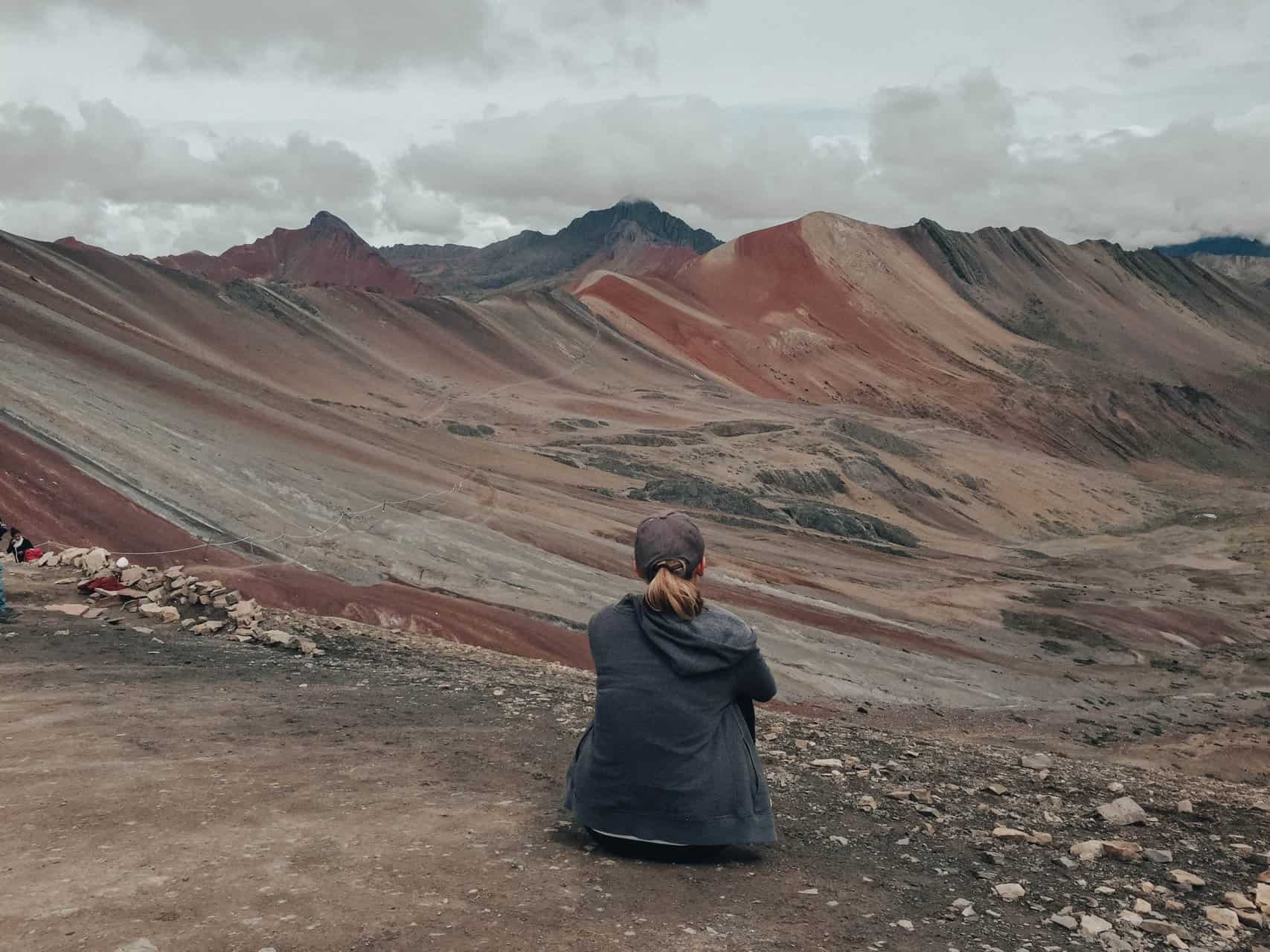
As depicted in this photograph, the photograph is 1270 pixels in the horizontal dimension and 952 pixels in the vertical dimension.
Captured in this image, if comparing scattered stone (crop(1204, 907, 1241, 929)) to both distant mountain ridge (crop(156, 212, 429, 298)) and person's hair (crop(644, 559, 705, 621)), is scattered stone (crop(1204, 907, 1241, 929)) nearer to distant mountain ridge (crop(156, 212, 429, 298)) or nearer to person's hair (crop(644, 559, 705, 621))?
person's hair (crop(644, 559, 705, 621))

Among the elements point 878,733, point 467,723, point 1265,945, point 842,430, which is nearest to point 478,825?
point 467,723

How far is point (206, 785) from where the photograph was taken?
566 centimetres

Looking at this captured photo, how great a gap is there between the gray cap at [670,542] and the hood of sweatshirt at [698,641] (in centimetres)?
22

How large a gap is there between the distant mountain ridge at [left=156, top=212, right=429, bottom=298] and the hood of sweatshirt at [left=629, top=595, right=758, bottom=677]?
146610 mm

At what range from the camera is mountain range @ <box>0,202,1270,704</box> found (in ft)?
69.8

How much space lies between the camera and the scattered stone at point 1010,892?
487 centimetres

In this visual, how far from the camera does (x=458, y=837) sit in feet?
16.3

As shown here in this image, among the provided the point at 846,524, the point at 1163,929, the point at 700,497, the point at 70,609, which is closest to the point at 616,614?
the point at 1163,929

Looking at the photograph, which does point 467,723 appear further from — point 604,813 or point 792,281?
point 792,281

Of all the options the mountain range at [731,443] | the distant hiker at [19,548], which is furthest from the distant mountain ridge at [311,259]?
the distant hiker at [19,548]

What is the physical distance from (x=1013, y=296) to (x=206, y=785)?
104337 millimetres

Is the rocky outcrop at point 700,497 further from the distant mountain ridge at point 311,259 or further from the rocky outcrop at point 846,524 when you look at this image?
the distant mountain ridge at point 311,259

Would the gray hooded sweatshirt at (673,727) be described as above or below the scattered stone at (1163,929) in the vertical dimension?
above

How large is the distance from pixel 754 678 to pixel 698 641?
335mm
